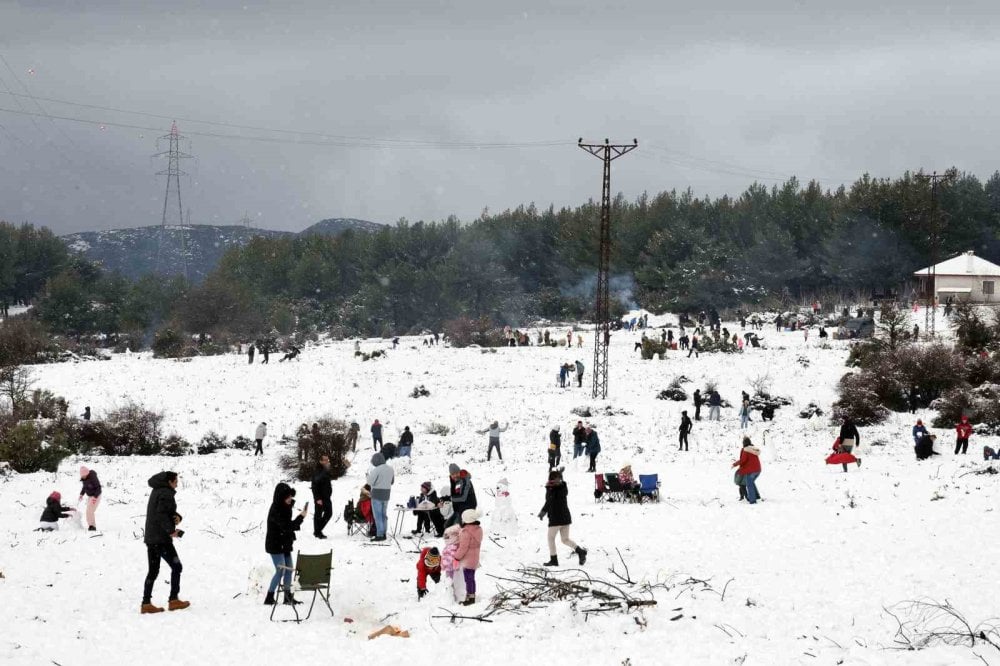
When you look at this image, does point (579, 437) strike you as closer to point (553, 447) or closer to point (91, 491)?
point (553, 447)

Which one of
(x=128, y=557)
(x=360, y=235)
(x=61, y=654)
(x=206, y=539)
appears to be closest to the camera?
(x=61, y=654)

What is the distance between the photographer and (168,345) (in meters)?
58.4

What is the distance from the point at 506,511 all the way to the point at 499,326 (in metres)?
60.2

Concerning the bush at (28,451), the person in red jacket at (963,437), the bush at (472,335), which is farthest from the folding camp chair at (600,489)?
the bush at (472,335)

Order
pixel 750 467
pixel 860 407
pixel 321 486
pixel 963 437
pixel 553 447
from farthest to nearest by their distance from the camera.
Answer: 1. pixel 860 407
2. pixel 553 447
3. pixel 963 437
4. pixel 750 467
5. pixel 321 486

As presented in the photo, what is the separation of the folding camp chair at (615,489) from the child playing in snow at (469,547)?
7.67 m

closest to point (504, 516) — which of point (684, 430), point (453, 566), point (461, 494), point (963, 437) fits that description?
Answer: point (461, 494)

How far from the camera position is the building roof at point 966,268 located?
61.2 meters

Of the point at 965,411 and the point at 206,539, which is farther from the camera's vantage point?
the point at 965,411

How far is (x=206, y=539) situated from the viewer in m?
15.2

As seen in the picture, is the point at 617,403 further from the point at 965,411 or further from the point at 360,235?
the point at 360,235

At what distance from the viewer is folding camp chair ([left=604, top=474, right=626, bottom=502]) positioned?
18281mm

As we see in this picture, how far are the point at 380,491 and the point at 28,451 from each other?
1409 centimetres

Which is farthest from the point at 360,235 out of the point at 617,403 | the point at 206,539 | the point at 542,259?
the point at 206,539
